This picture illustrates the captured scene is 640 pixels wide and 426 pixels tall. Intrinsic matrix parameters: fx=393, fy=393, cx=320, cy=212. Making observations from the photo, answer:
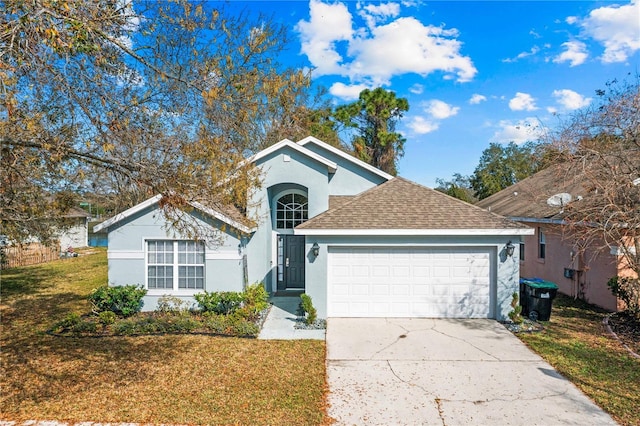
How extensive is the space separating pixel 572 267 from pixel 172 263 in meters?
13.6

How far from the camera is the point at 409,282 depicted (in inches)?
448

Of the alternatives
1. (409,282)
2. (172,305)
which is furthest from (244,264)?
(409,282)

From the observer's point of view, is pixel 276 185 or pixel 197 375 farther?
pixel 276 185

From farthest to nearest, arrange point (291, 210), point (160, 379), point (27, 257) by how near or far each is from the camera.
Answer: point (27, 257) < point (291, 210) < point (160, 379)

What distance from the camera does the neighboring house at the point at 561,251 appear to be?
1198cm

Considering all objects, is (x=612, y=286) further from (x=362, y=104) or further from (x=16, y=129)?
(x=362, y=104)

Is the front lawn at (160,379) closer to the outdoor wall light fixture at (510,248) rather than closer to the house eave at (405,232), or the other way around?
the house eave at (405,232)

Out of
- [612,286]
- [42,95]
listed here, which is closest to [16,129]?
[42,95]

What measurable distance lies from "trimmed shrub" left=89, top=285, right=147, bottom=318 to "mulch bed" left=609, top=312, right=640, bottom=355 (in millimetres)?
12535

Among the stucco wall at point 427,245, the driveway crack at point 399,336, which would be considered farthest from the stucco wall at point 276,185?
the driveway crack at point 399,336

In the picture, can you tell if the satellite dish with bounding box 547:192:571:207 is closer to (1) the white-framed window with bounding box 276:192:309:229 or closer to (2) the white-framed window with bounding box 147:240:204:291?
(1) the white-framed window with bounding box 276:192:309:229

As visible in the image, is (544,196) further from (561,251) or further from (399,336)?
(399,336)

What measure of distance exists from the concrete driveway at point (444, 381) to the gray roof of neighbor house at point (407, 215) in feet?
9.00

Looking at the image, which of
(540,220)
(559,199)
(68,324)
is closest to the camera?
(68,324)
